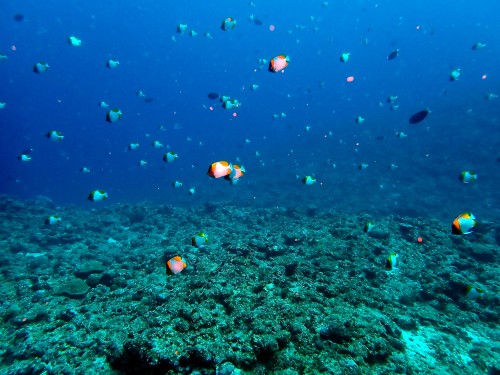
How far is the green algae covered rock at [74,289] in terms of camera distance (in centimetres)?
858

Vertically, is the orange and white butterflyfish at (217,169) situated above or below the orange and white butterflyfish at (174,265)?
above

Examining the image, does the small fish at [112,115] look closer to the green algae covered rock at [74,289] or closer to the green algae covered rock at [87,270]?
the green algae covered rock at [87,270]

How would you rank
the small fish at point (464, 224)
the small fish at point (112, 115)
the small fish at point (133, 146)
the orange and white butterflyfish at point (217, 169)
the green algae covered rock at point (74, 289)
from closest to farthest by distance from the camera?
1. the small fish at point (464, 224)
2. the orange and white butterflyfish at point (217, 169)
3. the green algae covered rock at point (74, 289)
4. the small fish at point (112, 115)
5. the small fish at point (133, 146)

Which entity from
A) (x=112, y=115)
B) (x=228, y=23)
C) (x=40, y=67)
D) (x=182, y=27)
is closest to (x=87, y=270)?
(x=112, y=115)

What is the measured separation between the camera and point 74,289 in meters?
8.77

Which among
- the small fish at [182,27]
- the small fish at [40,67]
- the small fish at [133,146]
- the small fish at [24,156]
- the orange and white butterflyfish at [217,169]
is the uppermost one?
the small fish at [182,27]

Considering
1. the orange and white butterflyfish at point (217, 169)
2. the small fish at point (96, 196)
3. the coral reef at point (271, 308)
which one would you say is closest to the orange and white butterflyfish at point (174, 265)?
the coral reef at point (271, 308)

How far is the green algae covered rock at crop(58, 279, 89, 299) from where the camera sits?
8578mm

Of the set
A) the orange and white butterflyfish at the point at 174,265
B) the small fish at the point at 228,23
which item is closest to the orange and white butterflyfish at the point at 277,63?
the small fish at the point at 228,23

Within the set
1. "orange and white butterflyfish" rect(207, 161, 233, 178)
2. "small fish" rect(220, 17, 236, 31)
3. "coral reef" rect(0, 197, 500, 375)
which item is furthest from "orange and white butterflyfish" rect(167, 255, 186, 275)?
"small fish" rect(220, 17, 236, 31)

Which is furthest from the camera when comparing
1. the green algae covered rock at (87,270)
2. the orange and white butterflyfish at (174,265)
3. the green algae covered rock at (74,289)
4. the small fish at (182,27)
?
the small fish at (182,27)

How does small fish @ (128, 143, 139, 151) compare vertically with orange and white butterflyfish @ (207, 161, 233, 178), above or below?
above

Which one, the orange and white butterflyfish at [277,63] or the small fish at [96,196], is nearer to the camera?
the orange and white butterflyfish at [277,63]

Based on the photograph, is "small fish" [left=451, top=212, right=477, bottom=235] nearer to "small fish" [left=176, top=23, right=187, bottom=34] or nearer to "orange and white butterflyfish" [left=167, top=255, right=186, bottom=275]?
"orange and white butterflyfish" [left=167, top=255, right=186, bottom=275]
